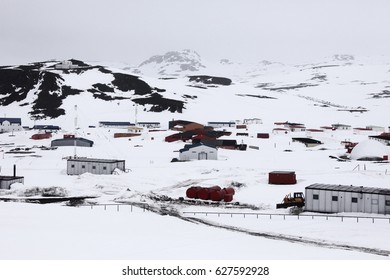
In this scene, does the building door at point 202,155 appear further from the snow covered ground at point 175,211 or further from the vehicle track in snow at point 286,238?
the vehicle track in snow at point 286,238

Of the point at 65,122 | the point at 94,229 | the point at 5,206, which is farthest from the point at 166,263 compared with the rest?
the point at 65,122

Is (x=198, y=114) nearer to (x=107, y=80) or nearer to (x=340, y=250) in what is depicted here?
(x=107, y=80)

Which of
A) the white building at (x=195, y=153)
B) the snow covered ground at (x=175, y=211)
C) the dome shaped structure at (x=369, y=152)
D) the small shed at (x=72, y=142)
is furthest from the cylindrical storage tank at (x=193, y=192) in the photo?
the small shed at (x=72, y=142)

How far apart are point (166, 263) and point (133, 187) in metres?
25.0

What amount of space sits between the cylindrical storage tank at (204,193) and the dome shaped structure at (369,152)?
32.0 meters

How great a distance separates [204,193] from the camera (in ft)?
116

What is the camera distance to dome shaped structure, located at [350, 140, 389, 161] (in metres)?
58.3

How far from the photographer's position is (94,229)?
73.3 ft

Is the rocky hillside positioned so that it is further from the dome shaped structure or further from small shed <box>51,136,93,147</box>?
the dome shaped structure

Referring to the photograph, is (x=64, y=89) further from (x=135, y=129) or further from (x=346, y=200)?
(x=346, y=200)

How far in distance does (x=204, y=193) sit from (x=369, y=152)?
33.3m

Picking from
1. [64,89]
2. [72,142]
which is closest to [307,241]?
[72,142]

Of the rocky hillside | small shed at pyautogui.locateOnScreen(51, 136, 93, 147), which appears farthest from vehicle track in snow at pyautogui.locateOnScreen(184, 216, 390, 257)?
the rocky hillside

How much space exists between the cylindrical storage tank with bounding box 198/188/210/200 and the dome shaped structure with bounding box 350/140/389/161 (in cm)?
3200
